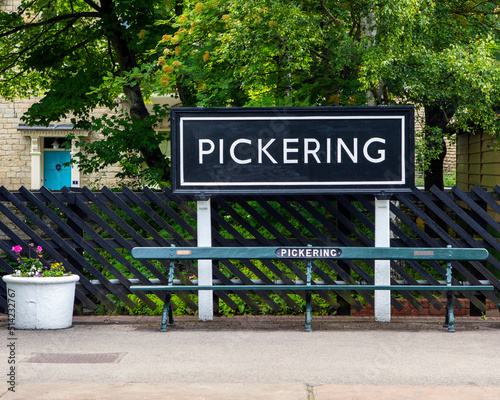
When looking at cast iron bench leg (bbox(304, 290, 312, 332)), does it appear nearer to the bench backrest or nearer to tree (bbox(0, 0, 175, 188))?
the bench backrest

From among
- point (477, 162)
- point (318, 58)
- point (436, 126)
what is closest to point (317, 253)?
point (318, 58)

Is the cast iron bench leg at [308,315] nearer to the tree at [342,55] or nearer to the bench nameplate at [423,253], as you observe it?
the bench nameplate at [423,253]

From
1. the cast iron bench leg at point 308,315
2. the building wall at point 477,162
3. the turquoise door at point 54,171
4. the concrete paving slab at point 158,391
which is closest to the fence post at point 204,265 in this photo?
the cast iron bench leg at point 308,315

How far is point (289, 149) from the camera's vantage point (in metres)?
8.27

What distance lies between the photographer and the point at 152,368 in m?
6.08

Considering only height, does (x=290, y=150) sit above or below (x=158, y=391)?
above

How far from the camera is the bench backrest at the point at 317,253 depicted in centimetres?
775

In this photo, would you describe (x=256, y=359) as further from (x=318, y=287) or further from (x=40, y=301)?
(x=40, y=301)

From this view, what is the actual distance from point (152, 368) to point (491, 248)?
515 cm

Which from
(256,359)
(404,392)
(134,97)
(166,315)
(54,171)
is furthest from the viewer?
(54,171)

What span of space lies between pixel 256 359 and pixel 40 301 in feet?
9.67

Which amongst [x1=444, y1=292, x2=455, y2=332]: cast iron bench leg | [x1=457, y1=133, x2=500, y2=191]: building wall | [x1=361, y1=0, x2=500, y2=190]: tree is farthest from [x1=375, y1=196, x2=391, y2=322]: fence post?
[x1=457, y1=133, x2=500, y2=191]: building wall

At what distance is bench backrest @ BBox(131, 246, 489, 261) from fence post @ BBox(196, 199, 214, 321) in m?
0.53

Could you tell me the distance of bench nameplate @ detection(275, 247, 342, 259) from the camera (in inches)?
305
